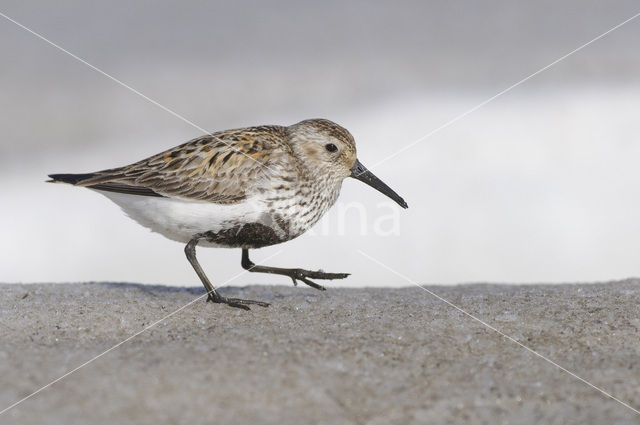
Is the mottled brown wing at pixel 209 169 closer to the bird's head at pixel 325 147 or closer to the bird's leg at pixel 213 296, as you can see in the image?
the bird's head at pixel 325 147

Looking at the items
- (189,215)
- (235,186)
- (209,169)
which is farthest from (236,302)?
(209,169)

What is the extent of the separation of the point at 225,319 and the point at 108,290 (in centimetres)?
119

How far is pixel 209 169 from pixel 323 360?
5.52 feet

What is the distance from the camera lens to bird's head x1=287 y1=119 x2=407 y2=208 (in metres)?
4.59

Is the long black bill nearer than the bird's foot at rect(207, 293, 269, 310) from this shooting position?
No

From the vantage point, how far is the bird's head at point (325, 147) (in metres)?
4.59

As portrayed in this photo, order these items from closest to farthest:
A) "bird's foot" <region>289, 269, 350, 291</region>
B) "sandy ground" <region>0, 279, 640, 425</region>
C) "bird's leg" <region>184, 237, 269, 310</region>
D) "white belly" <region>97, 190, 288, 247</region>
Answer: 1. "sandy ground" <region>0, 279, 640, 425</region>
2. "white belly" <region>97, 190, 288, 247</region>
3. "bird's leg" <region>184, 237, 269, 310</region>
4. "bird's foot" <region>289, 269, 350, 291</region>

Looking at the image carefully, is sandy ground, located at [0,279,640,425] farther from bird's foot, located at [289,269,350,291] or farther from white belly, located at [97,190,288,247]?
white belly, located at [97,190,288,247]

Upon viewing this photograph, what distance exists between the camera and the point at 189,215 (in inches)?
165

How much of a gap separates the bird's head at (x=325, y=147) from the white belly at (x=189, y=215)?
0.61 m

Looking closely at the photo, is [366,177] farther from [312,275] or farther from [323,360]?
[323,360]

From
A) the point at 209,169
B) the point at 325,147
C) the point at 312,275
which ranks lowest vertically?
the point at 312,275

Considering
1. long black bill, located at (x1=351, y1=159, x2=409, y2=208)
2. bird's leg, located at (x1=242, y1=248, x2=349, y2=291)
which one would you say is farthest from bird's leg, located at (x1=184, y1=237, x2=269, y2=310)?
long black bill, located at (x1=351, y1=159, x2=409, y2=208)

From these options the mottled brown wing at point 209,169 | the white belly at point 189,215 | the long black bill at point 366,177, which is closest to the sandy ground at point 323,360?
the white belly at point 189,215
